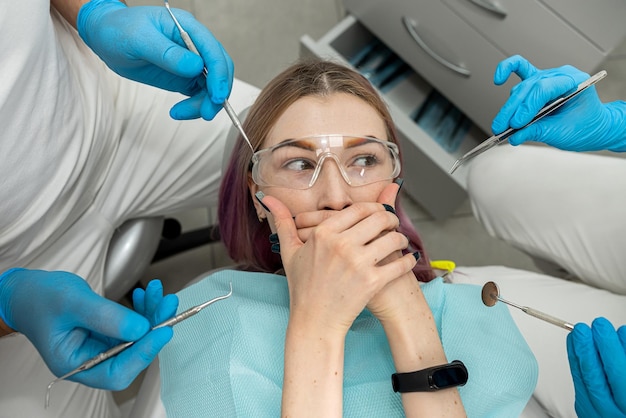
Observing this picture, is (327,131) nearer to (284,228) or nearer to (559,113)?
(284,228)

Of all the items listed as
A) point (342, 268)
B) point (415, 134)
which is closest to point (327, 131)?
point (342, 268)

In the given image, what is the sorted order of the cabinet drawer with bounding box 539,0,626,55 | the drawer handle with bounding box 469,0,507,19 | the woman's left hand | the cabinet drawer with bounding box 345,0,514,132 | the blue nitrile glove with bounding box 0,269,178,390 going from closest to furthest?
the blue nitrile glove with bounding box 0,269,178,390 → the woman's left hand → the cabinet drawer with bounding box 539,0,626,55 → the drawer handle with bounding box 469,0,507,19 → the cabinet drawer with bounding box 345,0,514,132

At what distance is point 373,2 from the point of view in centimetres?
188

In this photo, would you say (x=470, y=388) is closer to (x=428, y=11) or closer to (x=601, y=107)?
(x=601, y=107)

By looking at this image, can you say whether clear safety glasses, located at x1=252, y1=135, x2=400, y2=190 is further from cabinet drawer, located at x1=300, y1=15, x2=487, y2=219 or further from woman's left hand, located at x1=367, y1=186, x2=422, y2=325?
cabinet drawer, located at x1=300, y1=15, x2=487, y2=219

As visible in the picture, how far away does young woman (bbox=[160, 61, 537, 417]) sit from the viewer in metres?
0.87

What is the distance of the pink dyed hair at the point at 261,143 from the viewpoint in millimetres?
1106

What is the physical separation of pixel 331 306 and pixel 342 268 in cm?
7

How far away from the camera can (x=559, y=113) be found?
3.57 feet

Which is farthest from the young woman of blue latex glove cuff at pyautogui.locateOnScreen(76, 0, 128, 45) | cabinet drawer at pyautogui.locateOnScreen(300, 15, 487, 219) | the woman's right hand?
cabinet drawer at pyautogui.locateOnScreen(300, 15, 487, 219)

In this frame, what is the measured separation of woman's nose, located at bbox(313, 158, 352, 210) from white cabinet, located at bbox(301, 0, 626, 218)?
0.80 meters

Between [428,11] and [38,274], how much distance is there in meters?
1.48

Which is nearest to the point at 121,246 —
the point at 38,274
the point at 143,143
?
the point at 143,143

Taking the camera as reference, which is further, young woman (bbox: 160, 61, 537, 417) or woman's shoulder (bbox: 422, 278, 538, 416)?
woman's shoulder (bbox: 422, 278, 538, 416)
